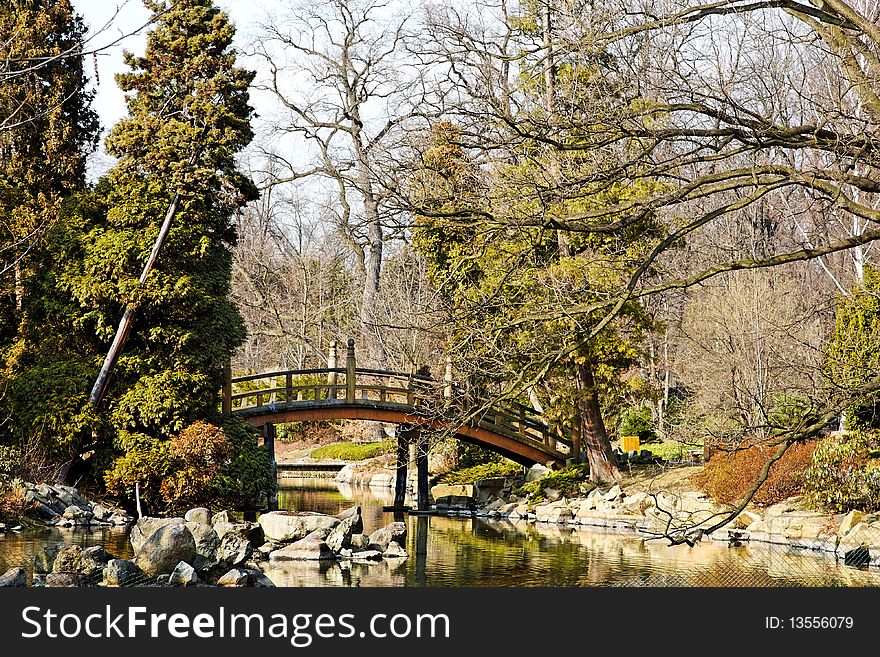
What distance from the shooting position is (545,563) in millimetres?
15117

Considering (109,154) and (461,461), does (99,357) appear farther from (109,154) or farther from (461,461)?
(461,461)

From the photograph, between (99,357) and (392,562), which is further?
(99,357)

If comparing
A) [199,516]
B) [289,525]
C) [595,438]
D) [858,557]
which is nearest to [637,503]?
[595,438]

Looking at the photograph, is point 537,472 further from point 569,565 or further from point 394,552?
point 569,565

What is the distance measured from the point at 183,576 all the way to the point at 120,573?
0.79m

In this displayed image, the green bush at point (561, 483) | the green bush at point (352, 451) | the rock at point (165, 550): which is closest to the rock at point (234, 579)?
the rock at point (165, 550)

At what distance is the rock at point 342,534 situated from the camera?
52.0 feet

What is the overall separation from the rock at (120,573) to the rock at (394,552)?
4.94 metres

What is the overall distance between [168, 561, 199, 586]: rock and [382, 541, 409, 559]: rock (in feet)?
14.1

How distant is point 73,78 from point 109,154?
5.47 ft

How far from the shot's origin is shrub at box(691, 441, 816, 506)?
728 inches

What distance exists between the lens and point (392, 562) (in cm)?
1538

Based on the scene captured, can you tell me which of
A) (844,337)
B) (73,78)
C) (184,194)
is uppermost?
(73,78)

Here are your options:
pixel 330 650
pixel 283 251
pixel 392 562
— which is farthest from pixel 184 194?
pixel 283 251
